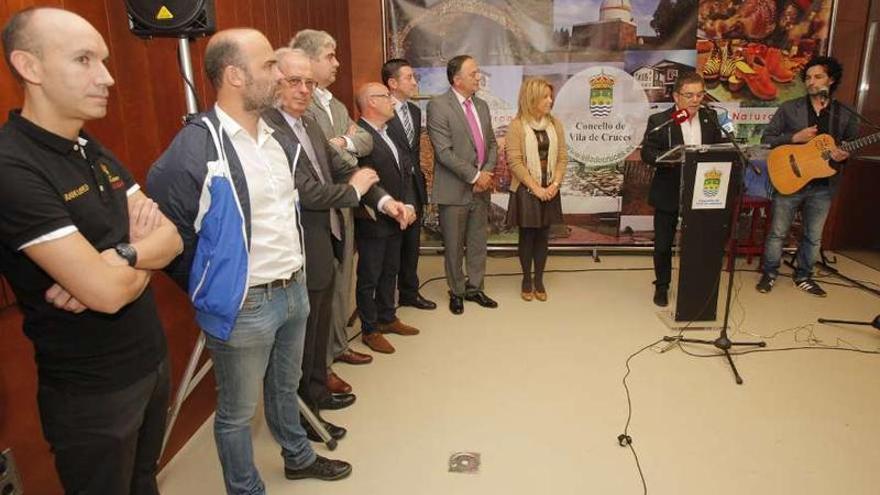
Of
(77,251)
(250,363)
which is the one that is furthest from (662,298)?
(77,251)

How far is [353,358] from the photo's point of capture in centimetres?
343

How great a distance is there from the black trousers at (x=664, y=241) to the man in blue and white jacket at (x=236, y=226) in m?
2.89

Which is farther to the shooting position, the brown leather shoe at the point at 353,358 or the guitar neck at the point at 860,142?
the guitar neck at the point at 860,142

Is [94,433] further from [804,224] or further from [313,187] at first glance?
[804,224]

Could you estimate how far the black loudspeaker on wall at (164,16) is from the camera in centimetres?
195

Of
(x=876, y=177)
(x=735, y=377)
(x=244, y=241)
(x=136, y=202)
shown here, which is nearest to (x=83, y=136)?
(x=136, y=202)

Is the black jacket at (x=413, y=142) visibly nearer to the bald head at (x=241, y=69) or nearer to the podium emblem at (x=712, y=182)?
the podium emblem at (x=712, y=182)

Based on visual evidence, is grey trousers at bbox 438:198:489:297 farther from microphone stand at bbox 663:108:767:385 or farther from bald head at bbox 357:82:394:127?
microphone stand at bbox 663:108:767:385

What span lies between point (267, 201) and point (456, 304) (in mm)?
2573

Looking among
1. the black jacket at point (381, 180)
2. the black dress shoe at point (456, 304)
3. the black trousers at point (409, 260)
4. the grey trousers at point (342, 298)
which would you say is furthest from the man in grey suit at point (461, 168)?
the grey trousers at point (342, 298)

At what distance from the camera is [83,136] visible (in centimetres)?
143

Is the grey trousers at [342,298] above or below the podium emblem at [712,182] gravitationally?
below

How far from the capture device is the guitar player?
4.07 meters

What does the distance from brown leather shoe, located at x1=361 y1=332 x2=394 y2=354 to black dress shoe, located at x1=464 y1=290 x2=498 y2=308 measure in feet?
3.11
